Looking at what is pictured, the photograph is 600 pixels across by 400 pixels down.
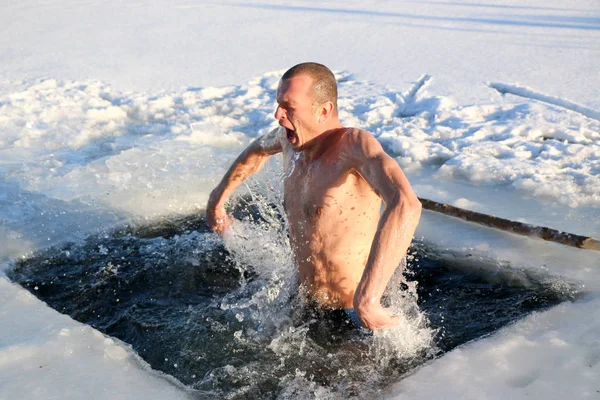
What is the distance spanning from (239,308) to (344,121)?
9.51 ft

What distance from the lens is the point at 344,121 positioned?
5996mm

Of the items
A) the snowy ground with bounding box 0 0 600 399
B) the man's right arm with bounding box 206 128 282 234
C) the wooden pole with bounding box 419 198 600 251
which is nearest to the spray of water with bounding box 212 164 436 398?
the man's right arm with bounding box 206 128 282 234

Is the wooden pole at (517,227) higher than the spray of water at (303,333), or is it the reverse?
the wooden pole at (517,227)

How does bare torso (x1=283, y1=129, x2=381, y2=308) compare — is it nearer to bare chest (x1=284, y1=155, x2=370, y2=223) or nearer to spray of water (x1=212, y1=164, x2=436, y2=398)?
bare chest (x1=284, y1=155, x2=370, y2=223)

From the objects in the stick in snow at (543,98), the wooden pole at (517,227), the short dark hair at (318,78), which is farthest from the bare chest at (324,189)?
the stick in snow at (543,98)

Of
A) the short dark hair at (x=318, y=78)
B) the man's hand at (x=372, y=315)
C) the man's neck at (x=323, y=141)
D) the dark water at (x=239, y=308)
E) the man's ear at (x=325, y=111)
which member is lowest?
the dark water at (x=239, y=308)

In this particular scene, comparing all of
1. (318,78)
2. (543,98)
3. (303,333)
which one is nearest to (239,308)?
(303,333)

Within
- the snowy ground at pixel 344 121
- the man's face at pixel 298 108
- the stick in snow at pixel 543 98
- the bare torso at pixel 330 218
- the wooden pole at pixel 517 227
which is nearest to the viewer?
the snowy ground at pixel 344 121

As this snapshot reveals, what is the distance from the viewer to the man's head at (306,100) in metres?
2.92

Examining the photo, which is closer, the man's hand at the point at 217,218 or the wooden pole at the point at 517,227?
the wooden pole at the point at 517,227

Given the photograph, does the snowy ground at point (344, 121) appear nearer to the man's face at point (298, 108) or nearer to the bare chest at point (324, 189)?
the bare chest at point (324, 189)

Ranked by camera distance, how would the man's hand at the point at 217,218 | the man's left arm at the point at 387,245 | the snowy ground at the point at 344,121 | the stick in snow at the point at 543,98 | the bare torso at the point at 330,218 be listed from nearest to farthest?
1. the man's left arm at the point at 387,245
2. the snowy ground at the point at 344,121
3. the bare torso at the point at 330,218
4. the man's hand at the point at 217,218
5. the stick in snow at the point at 543,98

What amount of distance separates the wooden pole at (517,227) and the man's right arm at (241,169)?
1229mm

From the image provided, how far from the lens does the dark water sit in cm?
290
